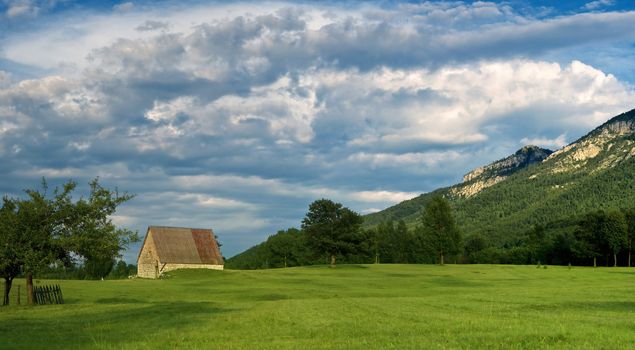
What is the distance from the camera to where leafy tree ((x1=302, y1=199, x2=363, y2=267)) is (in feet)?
370

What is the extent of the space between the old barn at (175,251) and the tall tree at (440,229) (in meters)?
42.2

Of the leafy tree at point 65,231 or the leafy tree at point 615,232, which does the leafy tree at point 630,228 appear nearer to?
the leafy tree at point 615,232

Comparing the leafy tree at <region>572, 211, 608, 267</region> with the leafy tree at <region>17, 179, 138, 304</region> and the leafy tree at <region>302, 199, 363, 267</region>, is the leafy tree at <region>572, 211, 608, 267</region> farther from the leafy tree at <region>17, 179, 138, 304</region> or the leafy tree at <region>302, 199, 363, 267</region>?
the leafy tree at <region>17, 179, 138, 304</region>

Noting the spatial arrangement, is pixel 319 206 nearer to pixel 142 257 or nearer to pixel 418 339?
pixel 142 257

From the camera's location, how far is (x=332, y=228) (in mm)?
113250

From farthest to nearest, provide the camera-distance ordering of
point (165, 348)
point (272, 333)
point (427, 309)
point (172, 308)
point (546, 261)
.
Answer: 1. point (546, 261)
2. point (172, 308)
3. point (427, 309)
4. point (272, 333)
5. point (165, 348)

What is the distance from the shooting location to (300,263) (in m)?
181

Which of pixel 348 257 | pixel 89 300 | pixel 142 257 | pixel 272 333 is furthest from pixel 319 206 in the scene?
pixel 272 333

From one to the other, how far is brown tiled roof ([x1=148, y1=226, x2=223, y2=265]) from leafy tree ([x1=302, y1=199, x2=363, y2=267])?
17295 millimetres

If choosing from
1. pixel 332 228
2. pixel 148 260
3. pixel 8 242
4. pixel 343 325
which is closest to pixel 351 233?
pixel 332 228

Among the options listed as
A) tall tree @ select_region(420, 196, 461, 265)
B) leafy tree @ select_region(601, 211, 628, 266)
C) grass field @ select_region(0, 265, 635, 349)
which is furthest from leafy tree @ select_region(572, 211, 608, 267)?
grass field @ select_region(0, 265, 635, 349)

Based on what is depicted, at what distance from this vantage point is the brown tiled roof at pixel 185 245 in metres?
107

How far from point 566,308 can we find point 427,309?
26.5ft

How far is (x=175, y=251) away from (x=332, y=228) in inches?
1097
